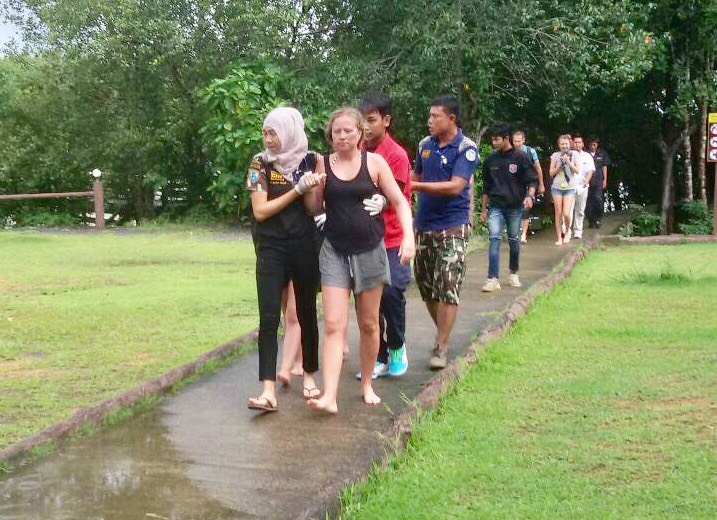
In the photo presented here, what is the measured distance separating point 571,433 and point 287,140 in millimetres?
2087

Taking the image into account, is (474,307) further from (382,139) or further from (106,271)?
(106,271)

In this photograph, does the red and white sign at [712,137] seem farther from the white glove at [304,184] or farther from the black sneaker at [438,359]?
the white glove at [304,184]

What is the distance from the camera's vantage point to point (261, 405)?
5465 millimetres

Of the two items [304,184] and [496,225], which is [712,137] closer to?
[496,225]

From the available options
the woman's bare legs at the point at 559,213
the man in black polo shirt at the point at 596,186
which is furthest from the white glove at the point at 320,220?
the man in black polo shirt at the point at 596,186

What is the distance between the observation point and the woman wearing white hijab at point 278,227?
5426 mm

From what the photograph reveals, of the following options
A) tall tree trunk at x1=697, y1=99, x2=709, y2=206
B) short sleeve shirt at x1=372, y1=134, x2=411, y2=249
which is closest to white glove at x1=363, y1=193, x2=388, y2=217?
short sleeve shirt at x1=372, y1=134, x2=411, y2=249

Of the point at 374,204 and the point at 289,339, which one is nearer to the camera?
the point at 374,204

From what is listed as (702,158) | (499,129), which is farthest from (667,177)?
(499,129)

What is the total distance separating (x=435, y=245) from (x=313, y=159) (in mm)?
1412

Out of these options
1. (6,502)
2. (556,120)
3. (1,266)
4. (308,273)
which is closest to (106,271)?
(1,266)

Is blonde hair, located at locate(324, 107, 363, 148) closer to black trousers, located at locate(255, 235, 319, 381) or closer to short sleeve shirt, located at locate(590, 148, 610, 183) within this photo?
black trousers, located at locate(255, 235, 319, 381)

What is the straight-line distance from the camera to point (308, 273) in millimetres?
5629

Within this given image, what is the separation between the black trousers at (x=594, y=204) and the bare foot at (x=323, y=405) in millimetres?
13348
